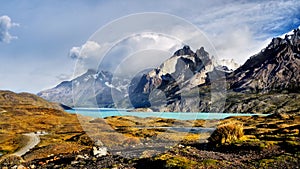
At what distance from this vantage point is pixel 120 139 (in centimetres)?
7675

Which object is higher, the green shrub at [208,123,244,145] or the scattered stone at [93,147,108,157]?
the green shrub at [208,123,244,145]

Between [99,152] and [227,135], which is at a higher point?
[227,135]

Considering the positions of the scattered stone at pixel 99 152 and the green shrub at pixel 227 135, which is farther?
the green shrub at pixel 227 135

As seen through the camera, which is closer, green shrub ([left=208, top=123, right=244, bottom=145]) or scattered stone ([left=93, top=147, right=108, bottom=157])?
scattered stone ([left=93, top=147, right=108, bottom=157])

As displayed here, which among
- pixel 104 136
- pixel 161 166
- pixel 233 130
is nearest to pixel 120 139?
pixel 104 136

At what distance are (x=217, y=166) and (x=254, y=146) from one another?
12005mm

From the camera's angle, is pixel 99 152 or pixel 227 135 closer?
pixel 99 152

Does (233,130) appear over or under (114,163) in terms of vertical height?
over

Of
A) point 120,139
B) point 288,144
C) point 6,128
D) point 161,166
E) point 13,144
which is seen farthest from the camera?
point 6,128

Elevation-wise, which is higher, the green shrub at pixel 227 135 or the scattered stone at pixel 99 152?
the green shrub at pixel 227 135

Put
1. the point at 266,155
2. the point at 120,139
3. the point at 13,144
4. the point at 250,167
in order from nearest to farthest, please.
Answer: the point at 250,167 < the point at 266,155 < the point at 120,139 < the point at 13,144

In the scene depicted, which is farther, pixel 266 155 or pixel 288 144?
pixel 288 144

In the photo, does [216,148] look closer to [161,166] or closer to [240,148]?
[240,148]

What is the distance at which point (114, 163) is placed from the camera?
4156cm
